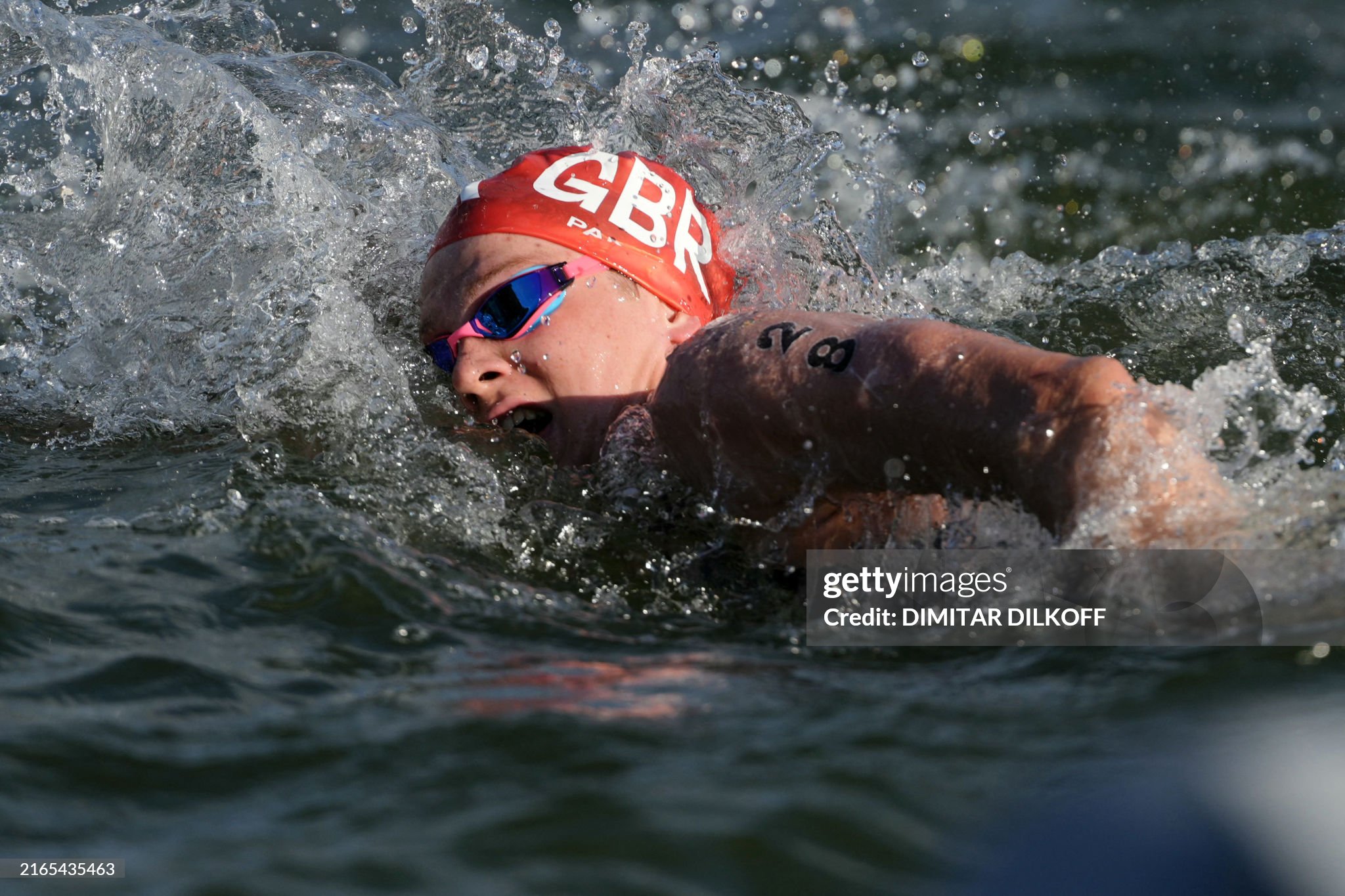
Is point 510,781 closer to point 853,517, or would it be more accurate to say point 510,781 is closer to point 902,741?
point 902,741

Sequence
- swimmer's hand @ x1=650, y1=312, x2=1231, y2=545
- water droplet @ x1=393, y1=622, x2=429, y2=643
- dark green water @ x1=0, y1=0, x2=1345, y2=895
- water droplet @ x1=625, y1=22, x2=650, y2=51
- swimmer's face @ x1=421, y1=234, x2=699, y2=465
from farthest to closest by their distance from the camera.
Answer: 1. water droplet @ x1=625, y1=22, x2=650, y2=51
2. swimmer's face @ x1=421, y1=234, x2=699, y2=465
3. water droplet @ x1=393, y1=622, x2=429, y2=643
4. swimmer's hand @ x1=650, y1=312, x2=1231, y2=545
5. dark green water @ x1=0, y1=0, x2=1345, y2=895

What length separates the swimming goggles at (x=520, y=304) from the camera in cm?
366

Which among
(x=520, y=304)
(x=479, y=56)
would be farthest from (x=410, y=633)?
(x=479, y=56)

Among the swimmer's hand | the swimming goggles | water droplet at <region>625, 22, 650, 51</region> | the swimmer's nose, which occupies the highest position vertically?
water droplet at <region>625, 22, 650, 51</region>

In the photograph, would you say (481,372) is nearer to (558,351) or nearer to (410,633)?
(558,351)

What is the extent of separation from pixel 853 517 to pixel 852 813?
4.08 feet

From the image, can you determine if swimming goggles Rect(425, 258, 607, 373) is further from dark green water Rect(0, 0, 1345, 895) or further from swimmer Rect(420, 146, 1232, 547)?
dark green water Rect(0, 0, 1345, 895)

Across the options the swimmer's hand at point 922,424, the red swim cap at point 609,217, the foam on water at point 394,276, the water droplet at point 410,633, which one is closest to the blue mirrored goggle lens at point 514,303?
the red swim cap at point 609,217

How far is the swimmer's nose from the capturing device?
3.66 m

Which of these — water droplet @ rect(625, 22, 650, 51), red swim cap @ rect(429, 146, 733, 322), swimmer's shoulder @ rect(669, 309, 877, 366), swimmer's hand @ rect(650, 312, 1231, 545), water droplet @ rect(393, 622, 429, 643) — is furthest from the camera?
water droplet @ rect(625, 22, 650, 51)

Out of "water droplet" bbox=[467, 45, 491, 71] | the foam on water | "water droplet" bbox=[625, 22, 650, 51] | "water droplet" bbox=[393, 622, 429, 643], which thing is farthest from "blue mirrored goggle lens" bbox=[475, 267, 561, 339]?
"water droplet" bbox=[467, 45, 491, 71]

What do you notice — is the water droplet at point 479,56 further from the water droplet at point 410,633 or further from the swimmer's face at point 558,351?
the water droplet at point 410,633

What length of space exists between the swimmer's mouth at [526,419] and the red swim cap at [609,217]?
1.58 feet

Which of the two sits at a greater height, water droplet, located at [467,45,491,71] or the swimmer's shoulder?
water droplet, located at [467,45,491,71]
